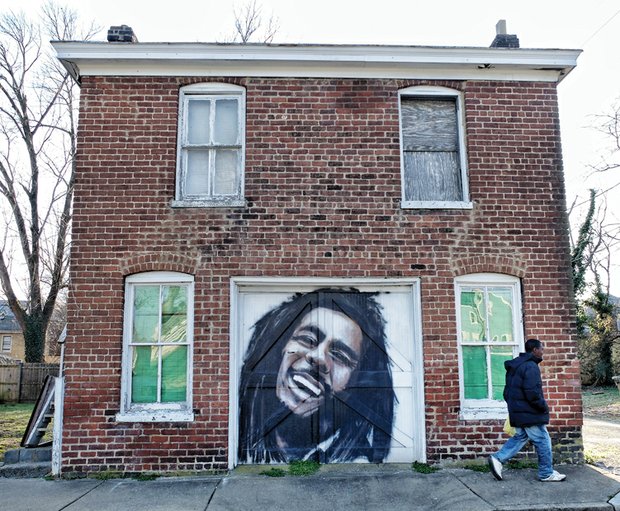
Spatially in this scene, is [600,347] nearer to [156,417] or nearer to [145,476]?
[156,417]

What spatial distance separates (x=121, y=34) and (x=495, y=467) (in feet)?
26.4

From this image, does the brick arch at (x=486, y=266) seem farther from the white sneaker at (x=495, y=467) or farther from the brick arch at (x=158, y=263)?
the brick arch at (x=158, y=263)

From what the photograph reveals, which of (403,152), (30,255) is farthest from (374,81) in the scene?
(30,255)

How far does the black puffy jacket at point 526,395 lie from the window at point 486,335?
3.06 feet

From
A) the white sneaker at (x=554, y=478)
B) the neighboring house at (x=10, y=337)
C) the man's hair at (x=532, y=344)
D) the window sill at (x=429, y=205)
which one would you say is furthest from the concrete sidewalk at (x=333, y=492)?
the neighboring house at (x=10, y=337)

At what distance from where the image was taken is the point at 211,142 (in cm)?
820

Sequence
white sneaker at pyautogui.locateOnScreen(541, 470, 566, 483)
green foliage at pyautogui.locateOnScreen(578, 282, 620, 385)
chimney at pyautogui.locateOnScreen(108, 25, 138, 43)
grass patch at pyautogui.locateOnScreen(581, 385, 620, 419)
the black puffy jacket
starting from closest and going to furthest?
the black puffy jacket
white sneaker at pyautogui.locateOnScreen(541, 470, 566, 483)
chimney at pyautogui.locateOnScreen(108, 25, 138, 43)
grass patch at pyautogui.locateOnScreen(581, 385, 620, 419)
green foliage at pyautogui.locateOnScreen(578, 282, 620, 385)

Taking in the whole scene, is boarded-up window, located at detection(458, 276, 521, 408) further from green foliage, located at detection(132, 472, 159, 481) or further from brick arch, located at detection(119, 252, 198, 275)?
green foliage, located at detection(132, 472, 159, 481)

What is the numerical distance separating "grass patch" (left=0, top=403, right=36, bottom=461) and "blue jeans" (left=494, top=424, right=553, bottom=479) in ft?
22.7

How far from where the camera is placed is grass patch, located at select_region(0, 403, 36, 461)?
10.1 m

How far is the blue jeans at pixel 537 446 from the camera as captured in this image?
673cm

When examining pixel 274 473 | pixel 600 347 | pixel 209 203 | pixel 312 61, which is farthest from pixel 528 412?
pixel 600 347

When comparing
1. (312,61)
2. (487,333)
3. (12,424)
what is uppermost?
(312,61)

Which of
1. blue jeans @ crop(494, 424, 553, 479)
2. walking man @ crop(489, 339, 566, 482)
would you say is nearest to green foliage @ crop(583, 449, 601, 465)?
walking man @ crop(489, 339, 566, 482)
